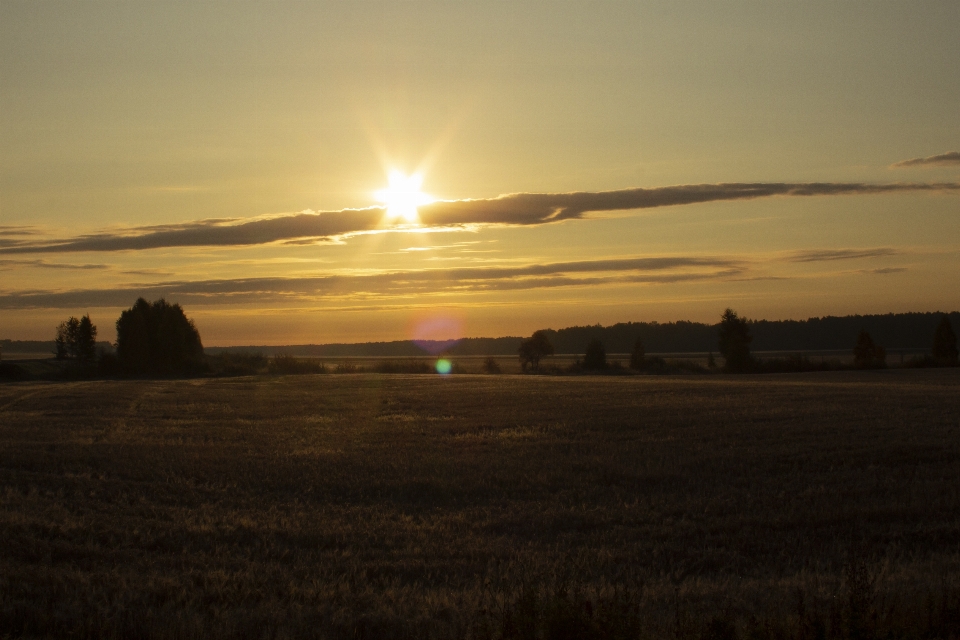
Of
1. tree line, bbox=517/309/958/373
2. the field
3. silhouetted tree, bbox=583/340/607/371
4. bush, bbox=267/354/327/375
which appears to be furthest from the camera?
silhouetted tree, bbox=583/340/607/371

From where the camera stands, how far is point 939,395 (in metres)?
35.4

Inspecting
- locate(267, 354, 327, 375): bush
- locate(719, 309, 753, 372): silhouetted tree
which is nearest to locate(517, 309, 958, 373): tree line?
locate(719, 309, 753, 372): silhouetted tree

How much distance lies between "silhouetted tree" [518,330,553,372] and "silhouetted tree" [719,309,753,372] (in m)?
26.5

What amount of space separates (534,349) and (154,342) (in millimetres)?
49898

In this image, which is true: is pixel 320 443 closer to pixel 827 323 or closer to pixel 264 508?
pixel 264 508

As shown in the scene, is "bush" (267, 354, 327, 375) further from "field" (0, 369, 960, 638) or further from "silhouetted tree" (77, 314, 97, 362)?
"field" (0, 369, 960, 638)

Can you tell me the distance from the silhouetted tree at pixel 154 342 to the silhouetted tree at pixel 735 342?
63.3 metres

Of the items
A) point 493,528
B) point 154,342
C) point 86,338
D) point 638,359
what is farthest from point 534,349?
point 493,528

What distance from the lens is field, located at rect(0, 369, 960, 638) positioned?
25.8 feet

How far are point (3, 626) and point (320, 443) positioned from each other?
1759cm

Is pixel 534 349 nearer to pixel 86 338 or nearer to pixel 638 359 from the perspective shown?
pixel 638 359

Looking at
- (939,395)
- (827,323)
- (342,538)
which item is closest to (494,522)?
(342,538)

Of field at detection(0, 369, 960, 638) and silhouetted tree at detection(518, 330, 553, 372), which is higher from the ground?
silhouetted tree at detection(518, 330, 553, 372)

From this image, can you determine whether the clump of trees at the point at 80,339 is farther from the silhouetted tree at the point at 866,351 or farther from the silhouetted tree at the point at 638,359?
the silhouetted tree at the point at 866,351
